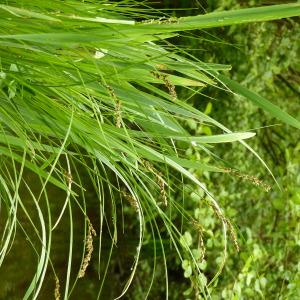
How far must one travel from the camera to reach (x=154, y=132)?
789 millimetres

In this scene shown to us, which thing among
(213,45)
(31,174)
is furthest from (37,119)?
(213,45)

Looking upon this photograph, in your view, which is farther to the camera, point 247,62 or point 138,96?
point 247,62

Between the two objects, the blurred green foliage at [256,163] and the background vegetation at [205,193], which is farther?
the blurred green foliage at [256,163]

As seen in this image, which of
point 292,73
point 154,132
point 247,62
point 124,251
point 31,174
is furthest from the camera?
point 124,251

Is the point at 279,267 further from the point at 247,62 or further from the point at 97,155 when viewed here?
the point at 97,155

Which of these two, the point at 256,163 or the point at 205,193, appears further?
the point at 256,163

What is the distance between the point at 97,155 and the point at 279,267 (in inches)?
48.3

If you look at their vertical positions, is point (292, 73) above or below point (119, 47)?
below

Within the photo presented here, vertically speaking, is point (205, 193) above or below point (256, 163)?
above

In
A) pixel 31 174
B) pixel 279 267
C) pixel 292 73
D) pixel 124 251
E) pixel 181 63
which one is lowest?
pixel 124 251

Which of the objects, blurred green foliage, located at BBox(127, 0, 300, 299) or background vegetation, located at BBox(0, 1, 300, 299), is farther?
blurred green foliage, located at BBox(127, 0, 300, 299)

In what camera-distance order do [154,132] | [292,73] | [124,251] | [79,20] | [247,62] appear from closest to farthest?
[79,20], [154,132], [247,62], [292,73], [124,251]

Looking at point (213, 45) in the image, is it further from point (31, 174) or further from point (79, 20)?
point (79, 20)

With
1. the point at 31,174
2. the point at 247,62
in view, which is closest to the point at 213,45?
the point at 247,62
